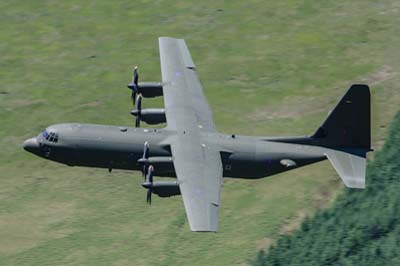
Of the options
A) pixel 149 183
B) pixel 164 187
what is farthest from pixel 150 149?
pixel 164 187

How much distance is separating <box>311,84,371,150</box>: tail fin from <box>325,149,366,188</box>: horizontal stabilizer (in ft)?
2.37

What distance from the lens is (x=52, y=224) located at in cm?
6462

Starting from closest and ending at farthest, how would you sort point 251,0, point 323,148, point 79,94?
point 323,148, point 79,94, point 251,0

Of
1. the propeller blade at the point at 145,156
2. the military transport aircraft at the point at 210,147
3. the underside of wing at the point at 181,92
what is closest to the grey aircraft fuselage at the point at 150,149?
the military transport aircraft at the point at 210,147

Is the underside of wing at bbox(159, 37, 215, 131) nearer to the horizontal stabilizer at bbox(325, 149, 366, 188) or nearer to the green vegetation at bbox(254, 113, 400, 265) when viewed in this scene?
the horizontal stabilizer at bbox(325, 149, 366, 188)

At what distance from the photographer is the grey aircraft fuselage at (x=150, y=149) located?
200ft

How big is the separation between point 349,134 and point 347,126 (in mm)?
545

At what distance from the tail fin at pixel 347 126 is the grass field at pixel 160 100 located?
18.9 feet

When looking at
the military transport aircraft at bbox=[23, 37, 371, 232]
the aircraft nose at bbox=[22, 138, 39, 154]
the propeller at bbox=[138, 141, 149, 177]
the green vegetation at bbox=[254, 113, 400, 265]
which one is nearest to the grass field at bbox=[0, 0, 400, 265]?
the green vegetation at bbox=[254, 113, 400, 265]

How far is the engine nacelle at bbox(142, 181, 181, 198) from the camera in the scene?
2210 inches

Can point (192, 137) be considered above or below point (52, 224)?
above

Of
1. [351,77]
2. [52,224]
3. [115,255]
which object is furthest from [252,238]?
[351,77]

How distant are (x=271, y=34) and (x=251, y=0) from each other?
24.0ft

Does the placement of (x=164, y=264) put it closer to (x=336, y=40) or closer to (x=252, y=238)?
(x=252, y=238)
